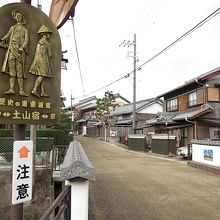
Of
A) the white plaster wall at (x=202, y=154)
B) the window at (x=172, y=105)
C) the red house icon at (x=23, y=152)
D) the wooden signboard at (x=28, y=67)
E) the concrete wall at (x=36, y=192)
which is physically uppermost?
the window at (x=172, y=105)

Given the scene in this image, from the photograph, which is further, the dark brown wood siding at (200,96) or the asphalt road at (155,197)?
the dark brown wood siding at (200,96)

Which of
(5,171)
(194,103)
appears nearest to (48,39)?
(5,171)

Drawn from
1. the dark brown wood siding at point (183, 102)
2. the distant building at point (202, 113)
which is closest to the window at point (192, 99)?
the distant building at point (202, 113)

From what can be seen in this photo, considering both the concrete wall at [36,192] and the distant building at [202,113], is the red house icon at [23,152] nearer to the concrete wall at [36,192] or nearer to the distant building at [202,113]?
the concrete wall at [36,192]

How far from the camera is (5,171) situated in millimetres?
8391

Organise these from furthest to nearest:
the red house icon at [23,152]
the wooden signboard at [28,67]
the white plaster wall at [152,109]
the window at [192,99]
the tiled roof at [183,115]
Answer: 1. the white plaster wall at [152,109]
2. the window at [192,99]
3. the tiled roof at [183,115]
4. the wooden signboard at [28,67]
5. the red house icon at [23,152]

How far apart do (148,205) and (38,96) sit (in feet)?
14.7

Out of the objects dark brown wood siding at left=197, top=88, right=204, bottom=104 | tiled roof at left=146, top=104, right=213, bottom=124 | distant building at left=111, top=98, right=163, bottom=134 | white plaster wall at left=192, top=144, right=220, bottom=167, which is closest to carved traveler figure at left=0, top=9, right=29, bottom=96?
white plaster wall at left=192, top=144, right=220, bottom=167

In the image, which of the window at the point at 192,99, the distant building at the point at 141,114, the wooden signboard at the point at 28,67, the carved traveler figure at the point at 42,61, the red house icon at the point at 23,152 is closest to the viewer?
the red house icon at the point at 23,152

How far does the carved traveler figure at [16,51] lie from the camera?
2.59m

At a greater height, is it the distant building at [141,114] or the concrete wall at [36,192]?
the distant building at [141,114]

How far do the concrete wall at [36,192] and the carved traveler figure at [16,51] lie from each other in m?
5.77

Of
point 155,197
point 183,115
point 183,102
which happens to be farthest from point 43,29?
point 183,102

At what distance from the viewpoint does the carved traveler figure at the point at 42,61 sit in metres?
2.75
